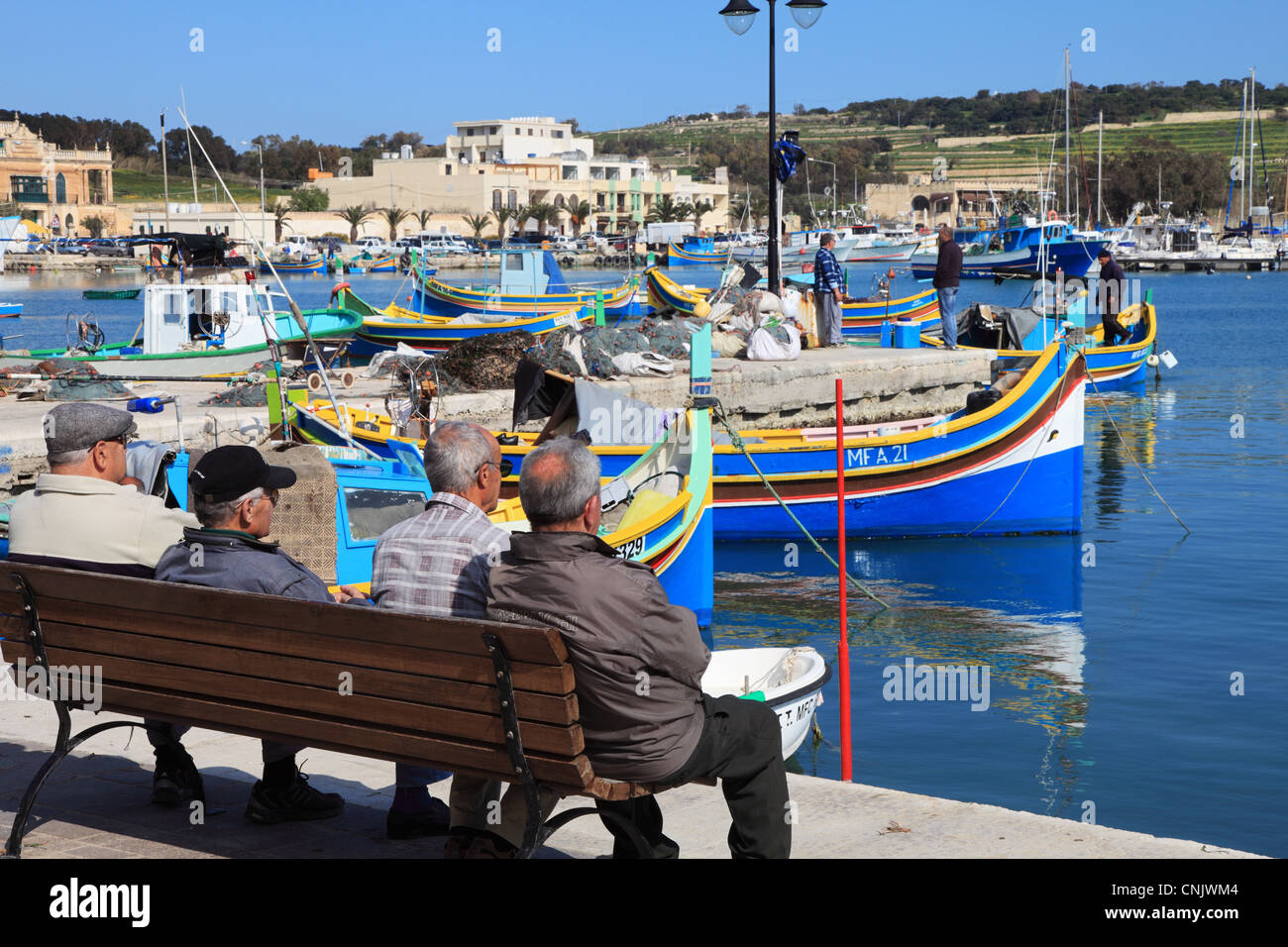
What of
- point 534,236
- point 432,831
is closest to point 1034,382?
point 432,831

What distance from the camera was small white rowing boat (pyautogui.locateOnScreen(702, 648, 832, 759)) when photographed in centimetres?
649

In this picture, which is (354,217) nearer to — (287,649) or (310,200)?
(310,200)

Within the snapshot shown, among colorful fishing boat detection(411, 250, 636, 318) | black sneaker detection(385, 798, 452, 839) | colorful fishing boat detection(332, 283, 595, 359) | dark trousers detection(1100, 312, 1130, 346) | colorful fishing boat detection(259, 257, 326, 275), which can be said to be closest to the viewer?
black sneaker detection(385, 798, 452, 839)

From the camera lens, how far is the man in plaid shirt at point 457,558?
4.31 m

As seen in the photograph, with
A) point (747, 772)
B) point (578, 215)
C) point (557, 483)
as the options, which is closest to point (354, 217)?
point (578, 215)

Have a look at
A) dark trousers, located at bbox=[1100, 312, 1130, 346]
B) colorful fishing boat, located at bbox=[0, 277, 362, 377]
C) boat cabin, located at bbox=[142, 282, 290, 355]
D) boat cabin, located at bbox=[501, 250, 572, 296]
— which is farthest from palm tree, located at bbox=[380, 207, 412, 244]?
boat cabin, located at bbox=[142, 282, 290, 355]

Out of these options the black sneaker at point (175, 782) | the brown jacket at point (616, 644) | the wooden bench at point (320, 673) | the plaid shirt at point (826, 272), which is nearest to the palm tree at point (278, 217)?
the plaid shirt at point (826, 272)

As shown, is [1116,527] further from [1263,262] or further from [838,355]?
[1263,262]

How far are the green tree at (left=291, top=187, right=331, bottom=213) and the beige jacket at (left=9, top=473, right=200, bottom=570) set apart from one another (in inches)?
5011

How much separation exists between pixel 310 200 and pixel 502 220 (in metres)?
22.0

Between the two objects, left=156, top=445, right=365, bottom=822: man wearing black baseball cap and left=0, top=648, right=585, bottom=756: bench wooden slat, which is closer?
left=0, top=648, right=585, bottom=756: bench wooden slat

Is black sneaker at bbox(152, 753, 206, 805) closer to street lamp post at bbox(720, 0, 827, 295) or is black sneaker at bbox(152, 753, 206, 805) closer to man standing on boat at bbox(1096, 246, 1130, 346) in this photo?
street lamp post at bbox(720, 0, 827, 295)

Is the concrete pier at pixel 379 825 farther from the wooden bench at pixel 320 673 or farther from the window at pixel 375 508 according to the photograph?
the window at pixel 375 508

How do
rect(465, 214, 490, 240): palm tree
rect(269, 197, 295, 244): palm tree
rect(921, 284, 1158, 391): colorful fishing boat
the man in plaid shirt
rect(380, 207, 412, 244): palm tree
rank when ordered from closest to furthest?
the man in plaid shirt
rect(921, 284, 1158, 391): colorful fishing boat
rect(269, 197, 295, 244): palm tree
rect(465, 214, 490, 240): palm tree
rect(380, 207, 412, 244): palm tree
